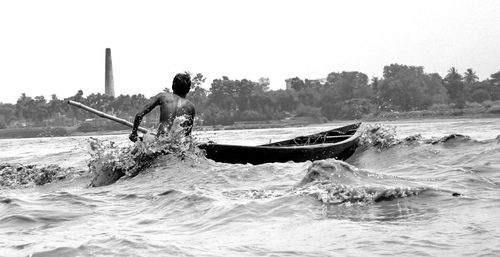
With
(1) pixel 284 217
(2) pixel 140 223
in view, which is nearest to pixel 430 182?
(1) pixel 284 217

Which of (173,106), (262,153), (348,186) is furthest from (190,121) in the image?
(348,186)

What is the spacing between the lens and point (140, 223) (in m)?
4.96

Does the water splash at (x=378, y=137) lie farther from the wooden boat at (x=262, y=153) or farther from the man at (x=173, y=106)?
the man at (x=173, y=106)

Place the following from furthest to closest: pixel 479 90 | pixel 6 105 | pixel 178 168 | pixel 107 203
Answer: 1. pixel 6 105
2. pixel 479 90
3. pixel 178 168
4. pixel 107 203

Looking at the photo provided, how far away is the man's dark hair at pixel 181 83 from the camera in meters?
8.41

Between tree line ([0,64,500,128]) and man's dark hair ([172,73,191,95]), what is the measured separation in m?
83.6

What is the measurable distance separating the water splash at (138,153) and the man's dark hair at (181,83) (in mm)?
434

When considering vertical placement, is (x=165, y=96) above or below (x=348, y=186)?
above

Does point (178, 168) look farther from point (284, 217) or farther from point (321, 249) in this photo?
point (321, 249)

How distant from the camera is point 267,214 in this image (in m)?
4.94

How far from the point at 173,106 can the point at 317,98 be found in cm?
9976

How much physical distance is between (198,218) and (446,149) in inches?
257

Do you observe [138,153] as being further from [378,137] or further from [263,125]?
[263,125]

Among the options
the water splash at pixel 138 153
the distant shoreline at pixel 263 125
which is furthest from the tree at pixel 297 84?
the water splash at pixel 138 153
